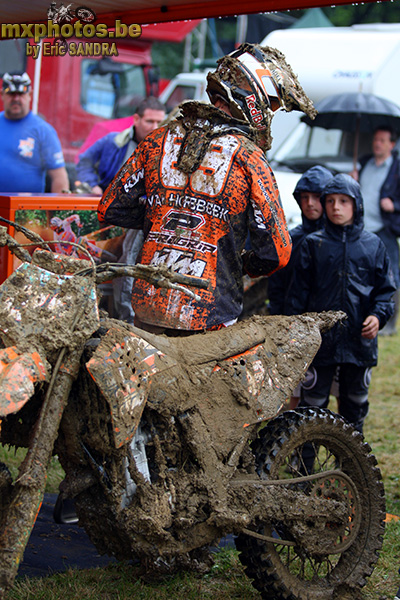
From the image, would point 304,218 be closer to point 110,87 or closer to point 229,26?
point 110,87

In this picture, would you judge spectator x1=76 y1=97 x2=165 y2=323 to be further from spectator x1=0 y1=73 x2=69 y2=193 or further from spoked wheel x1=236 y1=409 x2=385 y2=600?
spoked wheel x1=236 y1=409 x2=385 y2=600

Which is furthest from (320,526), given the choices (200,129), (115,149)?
(115,149)

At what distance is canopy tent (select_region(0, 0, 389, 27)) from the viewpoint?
5309 millimetres

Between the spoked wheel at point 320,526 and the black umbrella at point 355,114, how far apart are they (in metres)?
8.01

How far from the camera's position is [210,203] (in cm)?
360

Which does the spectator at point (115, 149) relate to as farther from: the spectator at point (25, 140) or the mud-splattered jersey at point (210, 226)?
the mud-splattered jersey at point (210, 226)

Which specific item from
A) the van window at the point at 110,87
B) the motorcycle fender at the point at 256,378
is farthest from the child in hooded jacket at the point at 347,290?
the van window at the point at 110,87

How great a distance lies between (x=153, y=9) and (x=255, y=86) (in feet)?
7.16

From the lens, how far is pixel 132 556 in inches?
125

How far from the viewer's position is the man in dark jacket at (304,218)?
218 inches

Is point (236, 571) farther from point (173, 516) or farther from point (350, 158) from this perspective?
point (350, 158)

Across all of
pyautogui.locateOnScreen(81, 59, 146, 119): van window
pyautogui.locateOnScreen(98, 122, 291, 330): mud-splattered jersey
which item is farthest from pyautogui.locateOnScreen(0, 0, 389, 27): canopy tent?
pyautogui.locateOnScreen(81, 59, 146, 119): van window

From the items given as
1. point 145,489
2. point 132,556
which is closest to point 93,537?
point 132,556

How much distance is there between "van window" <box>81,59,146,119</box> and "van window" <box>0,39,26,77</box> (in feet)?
5.05
